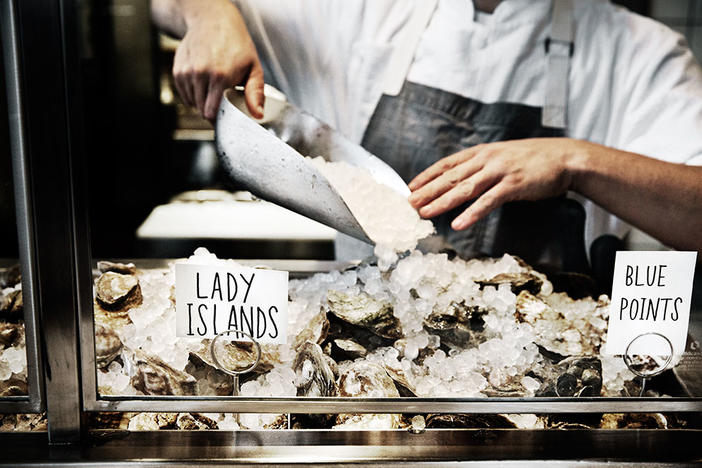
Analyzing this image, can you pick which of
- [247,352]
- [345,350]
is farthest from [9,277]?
[345,350]

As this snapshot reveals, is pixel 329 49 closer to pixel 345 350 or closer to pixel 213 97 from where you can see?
pixel 213 97

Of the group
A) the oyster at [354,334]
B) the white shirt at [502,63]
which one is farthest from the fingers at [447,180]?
the oyster at [354,334]

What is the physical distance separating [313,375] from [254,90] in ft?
1.35

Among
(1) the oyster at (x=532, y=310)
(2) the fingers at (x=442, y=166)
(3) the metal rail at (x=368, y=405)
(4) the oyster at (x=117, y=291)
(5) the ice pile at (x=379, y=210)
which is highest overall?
(2) the fingers at (x=442, y=166)

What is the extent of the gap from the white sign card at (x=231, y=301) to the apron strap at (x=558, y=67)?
462mm

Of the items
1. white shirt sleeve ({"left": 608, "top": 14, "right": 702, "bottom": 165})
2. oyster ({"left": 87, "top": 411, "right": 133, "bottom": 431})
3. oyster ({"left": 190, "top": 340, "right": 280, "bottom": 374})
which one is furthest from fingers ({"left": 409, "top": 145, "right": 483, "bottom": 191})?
oyster ({"left": 87, "top": 411, "right": 133, "bottom": 431})

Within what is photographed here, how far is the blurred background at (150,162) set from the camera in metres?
0.72

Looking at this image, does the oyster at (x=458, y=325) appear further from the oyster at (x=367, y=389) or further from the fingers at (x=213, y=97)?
the fingers at (x=213, y=97)

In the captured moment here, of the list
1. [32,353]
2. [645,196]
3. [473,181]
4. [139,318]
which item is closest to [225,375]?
[139,318]

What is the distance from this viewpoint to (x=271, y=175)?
75 centimetres

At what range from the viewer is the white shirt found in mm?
788

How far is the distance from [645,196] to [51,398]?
0.88m

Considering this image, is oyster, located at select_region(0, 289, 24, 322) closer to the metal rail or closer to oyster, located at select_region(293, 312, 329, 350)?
the metal rail

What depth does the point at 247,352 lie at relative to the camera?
776mm
